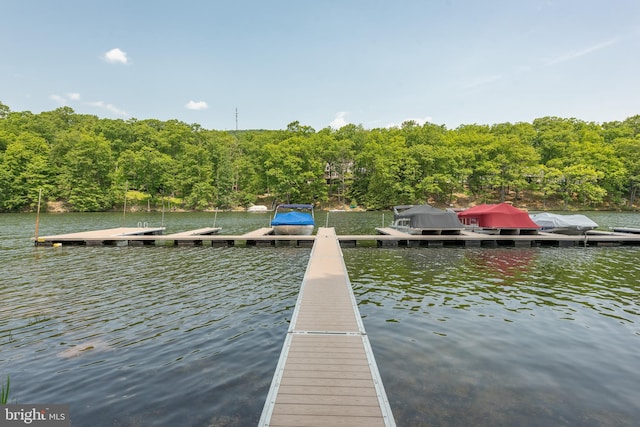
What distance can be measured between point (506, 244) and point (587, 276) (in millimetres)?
10246

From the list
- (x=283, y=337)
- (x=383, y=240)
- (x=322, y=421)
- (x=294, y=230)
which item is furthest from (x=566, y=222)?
(x=322, y=421)

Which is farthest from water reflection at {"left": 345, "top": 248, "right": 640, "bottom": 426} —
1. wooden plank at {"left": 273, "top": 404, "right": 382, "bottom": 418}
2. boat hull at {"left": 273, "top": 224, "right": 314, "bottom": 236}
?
boat hull at {"left": 273, "top": 224, "right": 314, "bottom": 236}

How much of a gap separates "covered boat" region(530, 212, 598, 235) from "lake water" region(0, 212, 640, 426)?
13.1 meters

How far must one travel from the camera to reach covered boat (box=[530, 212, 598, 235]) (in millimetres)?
27359

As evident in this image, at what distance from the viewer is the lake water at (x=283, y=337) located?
5.70m

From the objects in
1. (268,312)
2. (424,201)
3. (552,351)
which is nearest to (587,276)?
(552,351)

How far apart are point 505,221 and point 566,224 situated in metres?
5.85

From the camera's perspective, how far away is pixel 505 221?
1052 inches

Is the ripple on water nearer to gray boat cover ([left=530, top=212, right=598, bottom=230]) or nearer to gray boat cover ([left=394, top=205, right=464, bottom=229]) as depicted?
gray boat cover ([left=394, top=205, right=464, bottom=229])

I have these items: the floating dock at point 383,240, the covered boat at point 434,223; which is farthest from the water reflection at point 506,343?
the covered boat at point 434,223

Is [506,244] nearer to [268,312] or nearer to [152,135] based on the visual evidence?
[268,312]

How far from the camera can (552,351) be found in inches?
305

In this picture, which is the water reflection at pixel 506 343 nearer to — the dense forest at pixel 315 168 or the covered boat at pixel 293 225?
the covered boat at pixel 293 225

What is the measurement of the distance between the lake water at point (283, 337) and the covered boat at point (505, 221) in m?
10.7
